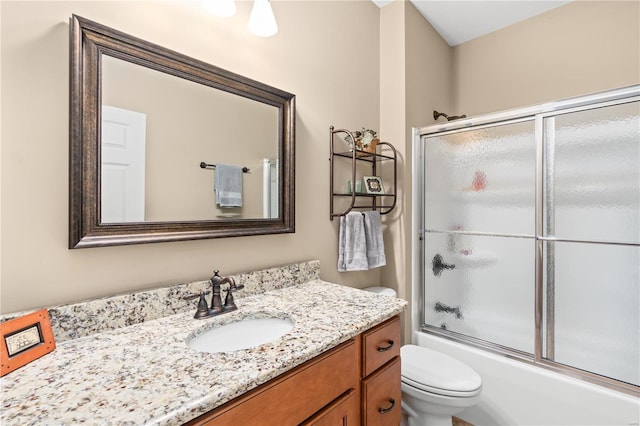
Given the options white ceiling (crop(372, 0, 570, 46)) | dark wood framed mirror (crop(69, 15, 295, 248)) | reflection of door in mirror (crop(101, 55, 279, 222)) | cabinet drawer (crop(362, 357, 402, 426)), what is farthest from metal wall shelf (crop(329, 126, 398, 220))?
white ceiling (crop(372, 0, 570, 46))

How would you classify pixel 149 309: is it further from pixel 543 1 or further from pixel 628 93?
pixel 543 1

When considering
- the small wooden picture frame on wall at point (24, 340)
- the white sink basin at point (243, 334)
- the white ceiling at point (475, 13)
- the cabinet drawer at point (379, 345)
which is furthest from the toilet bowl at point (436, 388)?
the white ceiling at point (475, 13)

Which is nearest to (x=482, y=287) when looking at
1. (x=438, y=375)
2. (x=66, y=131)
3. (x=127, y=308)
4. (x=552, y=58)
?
(x=438, y=375)

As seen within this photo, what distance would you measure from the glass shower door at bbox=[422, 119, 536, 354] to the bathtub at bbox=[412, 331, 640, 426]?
128 mm

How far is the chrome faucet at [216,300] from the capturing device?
103 centimetres

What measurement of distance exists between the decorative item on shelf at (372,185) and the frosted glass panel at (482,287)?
1.81 ft

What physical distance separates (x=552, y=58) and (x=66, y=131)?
9.69 feet

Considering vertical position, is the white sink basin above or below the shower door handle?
below

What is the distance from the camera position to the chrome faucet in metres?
1.03

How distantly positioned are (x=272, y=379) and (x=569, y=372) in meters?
1.68

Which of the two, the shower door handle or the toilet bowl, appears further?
the shower door handle

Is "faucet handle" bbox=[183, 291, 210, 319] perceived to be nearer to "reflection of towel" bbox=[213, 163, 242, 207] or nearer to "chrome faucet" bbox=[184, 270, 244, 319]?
"chrome faucet" bbox=[184, 270, 244, 319]

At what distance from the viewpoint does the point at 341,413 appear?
2.96 feet

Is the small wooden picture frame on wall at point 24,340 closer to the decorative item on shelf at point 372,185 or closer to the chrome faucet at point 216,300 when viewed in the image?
the chrome faucet at point 216,300
